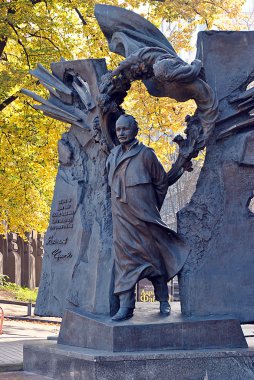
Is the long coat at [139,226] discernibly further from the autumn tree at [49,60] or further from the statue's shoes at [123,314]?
the autumn tree at [49,60]

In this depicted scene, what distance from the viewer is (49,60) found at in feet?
66.1

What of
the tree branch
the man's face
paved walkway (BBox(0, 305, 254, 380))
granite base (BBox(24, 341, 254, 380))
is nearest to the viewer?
granite base (BBox(24, 341, 254, 380))

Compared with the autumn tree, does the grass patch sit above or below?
below

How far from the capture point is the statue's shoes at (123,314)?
9.52m

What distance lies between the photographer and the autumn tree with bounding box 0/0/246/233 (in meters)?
20.0

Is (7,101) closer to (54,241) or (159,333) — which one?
(54,241)

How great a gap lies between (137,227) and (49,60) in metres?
11.2

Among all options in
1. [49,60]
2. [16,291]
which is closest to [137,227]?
[49,60]

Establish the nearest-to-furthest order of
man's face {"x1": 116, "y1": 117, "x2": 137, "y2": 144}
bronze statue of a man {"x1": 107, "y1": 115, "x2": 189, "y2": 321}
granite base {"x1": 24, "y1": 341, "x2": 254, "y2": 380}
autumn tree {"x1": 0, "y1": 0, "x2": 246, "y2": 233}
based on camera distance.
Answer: granite base {"x1": 24, "y1": 341, "x2": 254, "y2": 380}
bronze statue of a man {"x1": 107, "y1": 115, "x2": 189, "y2": 321}
man's face {"x1": 116, "y1": 117, "x2": 137, "y2": 144}
autumn tree {"x1": 0, "y1": 0, "x2": 246, "y2": 233}

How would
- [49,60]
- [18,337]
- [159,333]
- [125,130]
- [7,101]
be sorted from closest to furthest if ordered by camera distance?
[159,333]
[125,130]
[18,337]
[49,60]
[7,101]

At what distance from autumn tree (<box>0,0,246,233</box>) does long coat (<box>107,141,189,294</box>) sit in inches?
380

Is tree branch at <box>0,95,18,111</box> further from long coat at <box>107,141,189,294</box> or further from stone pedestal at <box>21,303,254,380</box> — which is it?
stone pedestal at <box>21,303,254,380</box>

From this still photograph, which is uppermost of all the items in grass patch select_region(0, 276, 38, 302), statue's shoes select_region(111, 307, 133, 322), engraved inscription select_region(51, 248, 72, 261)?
grass patch select_region(0, 276, 38, 302)

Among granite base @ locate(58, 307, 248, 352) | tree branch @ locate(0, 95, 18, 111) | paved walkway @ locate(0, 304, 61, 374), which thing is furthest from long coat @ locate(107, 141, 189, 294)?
tree branch @ locate(0, 95, 18, 111)
